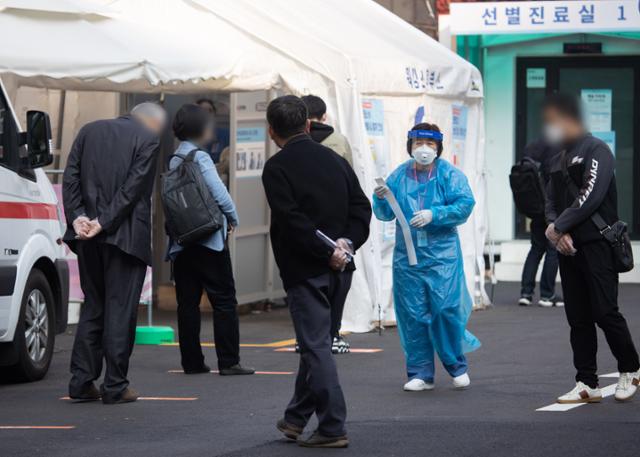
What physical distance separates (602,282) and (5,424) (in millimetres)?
3454

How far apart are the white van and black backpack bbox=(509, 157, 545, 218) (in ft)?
20.7

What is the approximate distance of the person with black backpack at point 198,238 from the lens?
10.6 metres

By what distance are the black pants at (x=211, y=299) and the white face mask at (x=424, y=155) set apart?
1.70 meters

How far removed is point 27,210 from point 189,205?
1.07 m

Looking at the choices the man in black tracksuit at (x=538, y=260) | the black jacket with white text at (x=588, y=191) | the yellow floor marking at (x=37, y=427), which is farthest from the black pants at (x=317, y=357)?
the man in black tracksuit at (x=538, y=260)

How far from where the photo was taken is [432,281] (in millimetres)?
9867

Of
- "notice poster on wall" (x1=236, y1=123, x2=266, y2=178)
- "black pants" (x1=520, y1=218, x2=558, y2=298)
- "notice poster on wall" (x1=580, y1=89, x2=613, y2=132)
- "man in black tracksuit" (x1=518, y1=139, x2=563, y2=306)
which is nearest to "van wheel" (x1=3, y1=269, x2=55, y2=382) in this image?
"notice poster on wall" (x1=236, y1=123, x2=266, y2=178)

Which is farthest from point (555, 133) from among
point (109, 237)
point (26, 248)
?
point (26, 248)

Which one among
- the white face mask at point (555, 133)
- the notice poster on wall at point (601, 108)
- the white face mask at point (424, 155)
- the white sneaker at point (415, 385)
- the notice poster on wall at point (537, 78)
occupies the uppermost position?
the notice poster on wall at point (537, 78)

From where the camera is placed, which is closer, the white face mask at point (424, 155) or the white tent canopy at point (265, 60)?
the white face mask at point (424, 155)

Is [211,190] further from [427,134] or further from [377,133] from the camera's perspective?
[377,133]

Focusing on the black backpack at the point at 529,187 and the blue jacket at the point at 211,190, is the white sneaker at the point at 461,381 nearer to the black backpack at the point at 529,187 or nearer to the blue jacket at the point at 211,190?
the blue jacket at the point at 211,190

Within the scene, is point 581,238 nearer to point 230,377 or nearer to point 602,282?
point 602,282

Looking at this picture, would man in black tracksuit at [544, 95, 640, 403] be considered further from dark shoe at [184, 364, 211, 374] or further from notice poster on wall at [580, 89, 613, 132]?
notice poster on wall at [580, 89, 613, 132]
